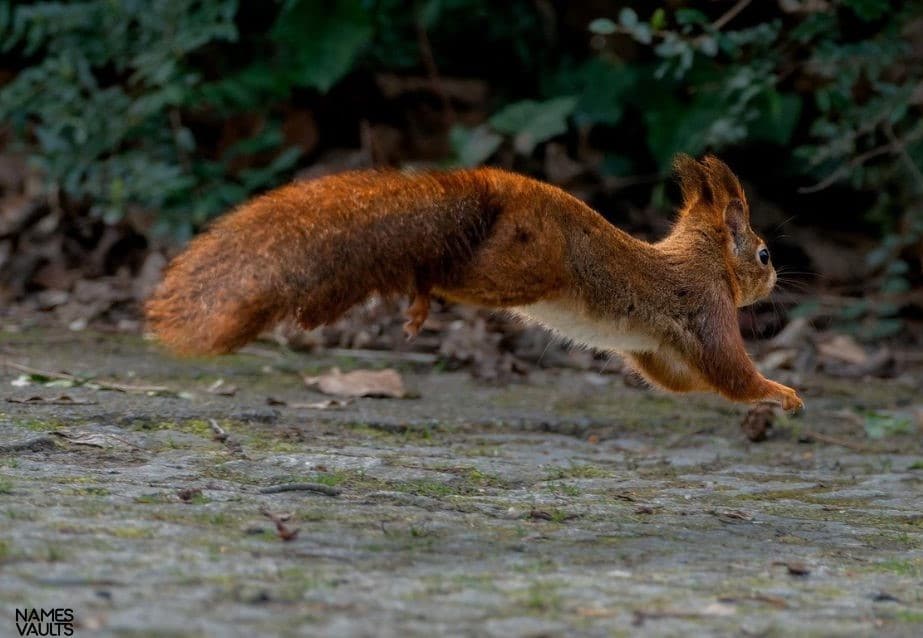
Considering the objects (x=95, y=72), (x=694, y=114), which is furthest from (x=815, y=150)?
(x=95, y=72)

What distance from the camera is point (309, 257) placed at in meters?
3.33

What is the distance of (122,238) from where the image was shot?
810 centimetres

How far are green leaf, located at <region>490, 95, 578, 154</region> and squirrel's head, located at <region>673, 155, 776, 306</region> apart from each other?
3.33 m

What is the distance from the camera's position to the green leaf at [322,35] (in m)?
7.98

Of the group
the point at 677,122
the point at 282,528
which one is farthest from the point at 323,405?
the point at 677,122

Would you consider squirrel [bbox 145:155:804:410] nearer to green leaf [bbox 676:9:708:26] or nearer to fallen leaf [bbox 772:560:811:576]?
fallen leaf [bbox 772:560:811:576]

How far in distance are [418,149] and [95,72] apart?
202 cm

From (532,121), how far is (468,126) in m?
0.88

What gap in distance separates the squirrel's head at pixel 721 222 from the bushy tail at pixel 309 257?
4.14 feet

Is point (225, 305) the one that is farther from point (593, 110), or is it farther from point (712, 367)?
point (593, 110)

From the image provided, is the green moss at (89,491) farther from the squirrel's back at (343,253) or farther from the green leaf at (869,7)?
the green leaf at (869,7)

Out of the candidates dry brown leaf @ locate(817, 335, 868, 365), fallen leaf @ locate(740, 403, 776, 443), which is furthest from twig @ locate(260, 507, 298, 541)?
dry brown leaf @ locate(817, 335, 868, 365)

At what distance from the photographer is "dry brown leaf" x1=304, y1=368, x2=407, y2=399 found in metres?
5.54

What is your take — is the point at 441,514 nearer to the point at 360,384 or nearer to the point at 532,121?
the point at 360,384
